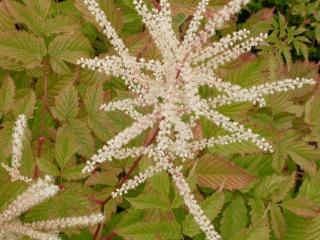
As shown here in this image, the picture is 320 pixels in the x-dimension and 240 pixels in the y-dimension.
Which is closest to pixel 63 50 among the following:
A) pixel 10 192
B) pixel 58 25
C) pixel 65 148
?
pixel 58 25

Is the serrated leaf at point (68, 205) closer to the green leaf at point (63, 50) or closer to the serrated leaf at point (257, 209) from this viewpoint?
the green leaf at point (63, 50)

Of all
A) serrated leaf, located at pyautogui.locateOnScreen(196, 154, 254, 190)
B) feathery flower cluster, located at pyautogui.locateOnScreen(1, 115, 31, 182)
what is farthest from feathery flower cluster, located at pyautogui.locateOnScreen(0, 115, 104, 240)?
serrated leaf, located at pyautogui.locateOnScreen(196, 154, 254, 190)

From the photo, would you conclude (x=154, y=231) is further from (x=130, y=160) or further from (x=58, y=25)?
(x=58, y=25)

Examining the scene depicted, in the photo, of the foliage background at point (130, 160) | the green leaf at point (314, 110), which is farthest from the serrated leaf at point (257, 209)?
the green leaf at point (314, 110)

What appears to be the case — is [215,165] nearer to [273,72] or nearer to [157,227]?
[157,227]

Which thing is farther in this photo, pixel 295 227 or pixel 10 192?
pixel 295 227

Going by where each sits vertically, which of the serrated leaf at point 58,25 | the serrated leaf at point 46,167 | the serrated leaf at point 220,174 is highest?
the serrated leaf at point 58,25
